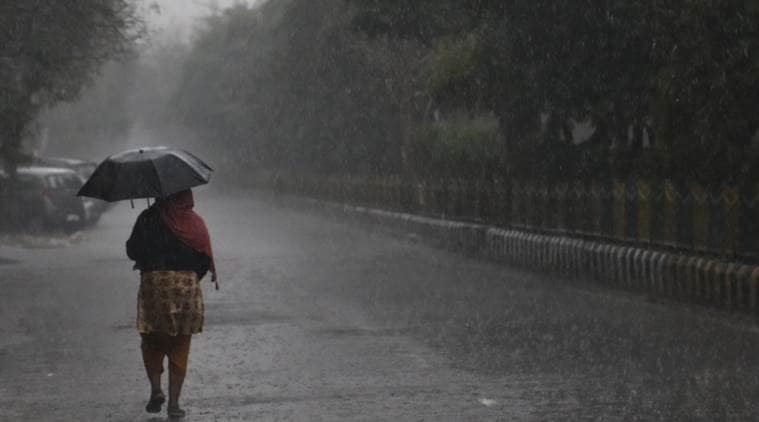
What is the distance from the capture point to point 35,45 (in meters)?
27.6

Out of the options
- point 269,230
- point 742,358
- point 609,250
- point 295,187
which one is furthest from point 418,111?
point 742,358

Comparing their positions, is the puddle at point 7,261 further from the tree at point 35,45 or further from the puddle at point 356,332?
the puddle at point 356,332

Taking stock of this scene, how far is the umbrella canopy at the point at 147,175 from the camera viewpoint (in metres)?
8.98

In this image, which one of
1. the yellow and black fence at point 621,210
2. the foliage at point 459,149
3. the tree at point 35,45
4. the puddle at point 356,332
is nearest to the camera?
the puddle at point 356,332

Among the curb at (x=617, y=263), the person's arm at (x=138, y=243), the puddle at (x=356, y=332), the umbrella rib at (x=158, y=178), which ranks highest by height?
the umbrella rib at (x=158, y=178)

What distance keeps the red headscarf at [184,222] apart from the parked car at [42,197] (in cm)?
2440

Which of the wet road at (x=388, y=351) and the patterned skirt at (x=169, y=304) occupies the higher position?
the patterned skirt at (x=169, y=304)

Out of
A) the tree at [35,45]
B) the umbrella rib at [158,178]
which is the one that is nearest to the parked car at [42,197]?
the tree at [35,45]

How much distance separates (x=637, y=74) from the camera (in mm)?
22422

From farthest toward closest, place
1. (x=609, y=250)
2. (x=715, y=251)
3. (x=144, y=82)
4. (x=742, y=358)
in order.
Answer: (x=144, y=82)
(x=609, y=250)
(x=715, y=251)
(x=742, y=358)

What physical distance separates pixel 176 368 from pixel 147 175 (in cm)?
122

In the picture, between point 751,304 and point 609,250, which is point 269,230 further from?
point 751,304

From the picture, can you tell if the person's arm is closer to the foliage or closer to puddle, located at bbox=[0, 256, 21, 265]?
puddle, located at bbox=[0, 256, 21, 265]

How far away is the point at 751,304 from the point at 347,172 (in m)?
36.0
